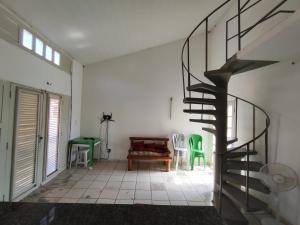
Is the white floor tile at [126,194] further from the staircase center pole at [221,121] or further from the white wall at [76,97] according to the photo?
the white wall at [76,97]

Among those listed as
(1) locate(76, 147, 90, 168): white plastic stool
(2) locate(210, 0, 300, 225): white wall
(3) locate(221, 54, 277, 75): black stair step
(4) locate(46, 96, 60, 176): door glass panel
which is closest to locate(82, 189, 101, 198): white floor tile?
(4) locate(46, 96, 60, 176): door glass panel

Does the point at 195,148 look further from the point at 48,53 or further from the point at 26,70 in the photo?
the point at 26,70

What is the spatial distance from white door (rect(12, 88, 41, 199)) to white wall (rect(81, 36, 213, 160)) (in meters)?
2.60

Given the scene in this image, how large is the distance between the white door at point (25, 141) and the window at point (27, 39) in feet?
2.49

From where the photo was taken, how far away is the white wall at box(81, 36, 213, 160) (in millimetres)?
6336

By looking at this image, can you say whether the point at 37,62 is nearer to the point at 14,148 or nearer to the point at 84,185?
the point at 14,148

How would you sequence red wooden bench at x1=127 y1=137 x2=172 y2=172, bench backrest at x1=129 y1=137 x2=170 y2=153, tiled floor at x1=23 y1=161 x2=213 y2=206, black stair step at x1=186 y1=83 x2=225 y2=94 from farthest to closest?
bench backrest at x1=129 y1=137 x2=170 y2=153
red wooden bench at x1=127 y1=137 x2=172 y2=172
tiled floor at x1=23 y1=161 x2=213 y2=206
black stair step at x1=186 y1=83 x2=225 y2=94

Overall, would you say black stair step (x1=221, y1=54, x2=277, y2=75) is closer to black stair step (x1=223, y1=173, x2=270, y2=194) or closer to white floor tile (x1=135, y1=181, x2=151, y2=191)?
black stair step (x1=223, y1=173, x2=270, y2=194)

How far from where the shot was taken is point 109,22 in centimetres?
407

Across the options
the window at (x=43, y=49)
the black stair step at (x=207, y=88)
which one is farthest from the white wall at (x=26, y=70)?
the black stair step at (x=207, y=88)

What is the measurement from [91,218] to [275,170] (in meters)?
2.56

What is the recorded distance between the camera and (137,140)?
6.23 meters

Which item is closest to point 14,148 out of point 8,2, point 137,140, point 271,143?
point 8,2

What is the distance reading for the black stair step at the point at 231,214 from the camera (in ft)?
9.49
